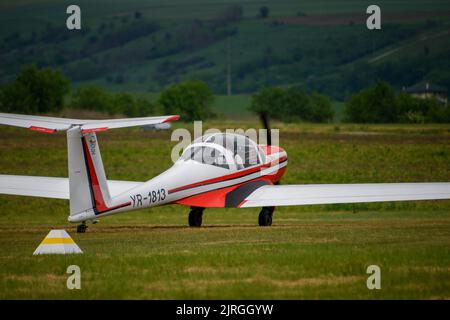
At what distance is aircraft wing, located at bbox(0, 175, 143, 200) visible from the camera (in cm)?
2239

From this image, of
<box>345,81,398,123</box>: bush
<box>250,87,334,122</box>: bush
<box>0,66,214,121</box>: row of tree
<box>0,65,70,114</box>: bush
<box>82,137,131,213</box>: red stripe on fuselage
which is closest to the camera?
<box>82,137,131,213</box>: red stripe on fuselage

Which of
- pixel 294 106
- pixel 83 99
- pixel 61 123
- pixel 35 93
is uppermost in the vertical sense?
pixel 61 123

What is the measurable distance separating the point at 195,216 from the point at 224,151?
1.93 meters

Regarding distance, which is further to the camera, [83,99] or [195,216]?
[83,99]

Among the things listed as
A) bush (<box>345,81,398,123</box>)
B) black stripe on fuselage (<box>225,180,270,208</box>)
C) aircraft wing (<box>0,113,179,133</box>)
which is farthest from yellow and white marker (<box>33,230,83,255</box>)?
bush (<box>345,81,398,123</box>)

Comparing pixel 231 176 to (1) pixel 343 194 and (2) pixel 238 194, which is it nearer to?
(2) pixel 238 194

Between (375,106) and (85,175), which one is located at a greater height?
(85,175)

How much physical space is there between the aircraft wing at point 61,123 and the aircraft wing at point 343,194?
17.5ft

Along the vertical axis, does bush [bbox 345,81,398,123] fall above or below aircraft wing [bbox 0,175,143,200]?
below

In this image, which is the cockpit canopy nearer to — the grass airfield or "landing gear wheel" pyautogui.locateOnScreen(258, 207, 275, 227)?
"landing gear wheel" pyautogui.locateOnScreen(258, 207, 275, 227)

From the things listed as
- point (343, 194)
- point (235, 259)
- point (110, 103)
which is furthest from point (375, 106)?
point (235, 259)

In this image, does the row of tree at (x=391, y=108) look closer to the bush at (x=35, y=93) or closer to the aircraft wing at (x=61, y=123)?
the bush at (x=35, y=93)

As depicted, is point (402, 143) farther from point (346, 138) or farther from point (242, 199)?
point (242, 199)

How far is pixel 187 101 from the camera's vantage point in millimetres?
133500
